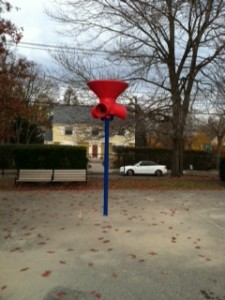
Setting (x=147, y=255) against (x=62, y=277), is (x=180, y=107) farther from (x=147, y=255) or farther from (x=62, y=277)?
(x=62, y=277)

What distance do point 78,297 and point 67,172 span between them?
1316cm

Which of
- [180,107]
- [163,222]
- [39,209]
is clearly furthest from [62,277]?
[180,107]

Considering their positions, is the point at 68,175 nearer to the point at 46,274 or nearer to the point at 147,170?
the point at 46,274

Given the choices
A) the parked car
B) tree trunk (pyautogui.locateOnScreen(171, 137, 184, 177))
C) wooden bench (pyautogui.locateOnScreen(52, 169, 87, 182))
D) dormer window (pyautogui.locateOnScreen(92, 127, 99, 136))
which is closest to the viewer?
wooden bench (pyautogui.locateOnScreen(52, 169, 87, 182))

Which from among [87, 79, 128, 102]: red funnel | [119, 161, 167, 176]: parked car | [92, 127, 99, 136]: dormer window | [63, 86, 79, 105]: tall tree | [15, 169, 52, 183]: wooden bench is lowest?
[119, 161, 167, 176]: parked car

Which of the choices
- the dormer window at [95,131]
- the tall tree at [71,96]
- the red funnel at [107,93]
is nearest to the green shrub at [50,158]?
the dormer window at [95,131]

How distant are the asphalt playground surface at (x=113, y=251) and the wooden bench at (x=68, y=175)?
18.9 feet

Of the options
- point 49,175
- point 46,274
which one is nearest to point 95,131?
point 49,175

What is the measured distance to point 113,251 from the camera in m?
6.66

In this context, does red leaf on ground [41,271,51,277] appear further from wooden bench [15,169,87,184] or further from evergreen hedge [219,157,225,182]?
evergreen hedge [219,157,225,182]

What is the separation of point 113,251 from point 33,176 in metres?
11.3

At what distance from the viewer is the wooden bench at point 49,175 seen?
57.1 ft

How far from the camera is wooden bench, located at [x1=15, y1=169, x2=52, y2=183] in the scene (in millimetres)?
17386

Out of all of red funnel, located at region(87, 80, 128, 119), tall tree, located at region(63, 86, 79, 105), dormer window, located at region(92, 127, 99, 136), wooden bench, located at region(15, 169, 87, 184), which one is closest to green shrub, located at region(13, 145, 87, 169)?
wooden bench, located at region(15, 169, 87, 184)
